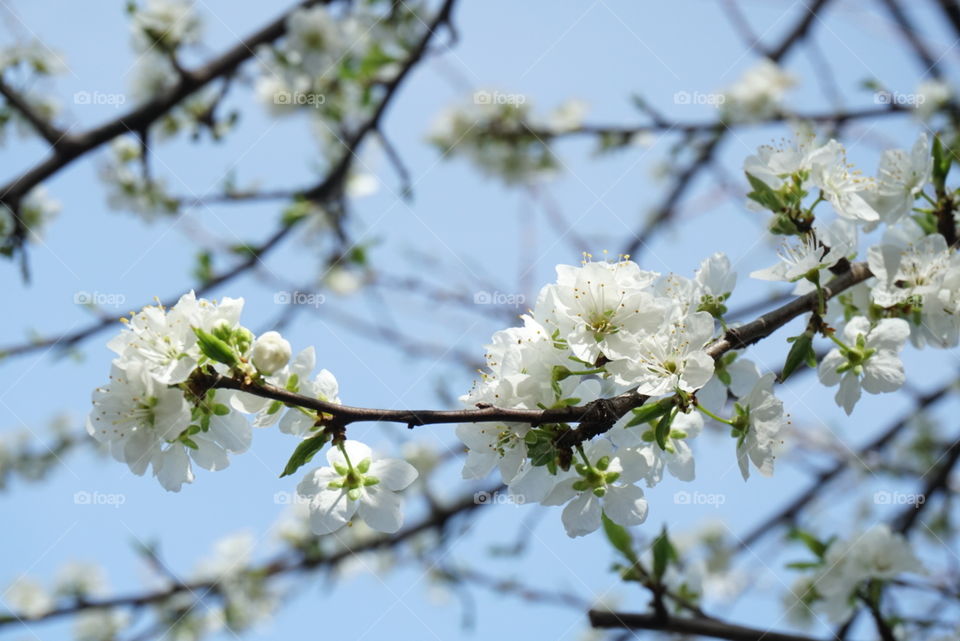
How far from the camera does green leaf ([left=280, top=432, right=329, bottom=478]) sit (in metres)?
1.22

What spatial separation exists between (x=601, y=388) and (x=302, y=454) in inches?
20.5

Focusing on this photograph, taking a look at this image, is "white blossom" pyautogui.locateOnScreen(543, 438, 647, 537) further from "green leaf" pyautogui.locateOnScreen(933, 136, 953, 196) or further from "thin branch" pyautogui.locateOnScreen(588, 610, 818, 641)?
"green leaf" pyautogui.locateOnScreen(933, 136, 953, 196)

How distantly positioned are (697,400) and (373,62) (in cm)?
263

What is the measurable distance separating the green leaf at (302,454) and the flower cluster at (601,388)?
245mm

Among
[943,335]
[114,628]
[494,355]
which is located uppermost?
[494,355]

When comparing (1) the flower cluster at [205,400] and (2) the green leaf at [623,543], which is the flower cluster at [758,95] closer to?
(2) the green leaf at [623,543]

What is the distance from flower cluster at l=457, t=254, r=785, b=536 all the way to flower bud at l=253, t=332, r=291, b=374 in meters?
0.31

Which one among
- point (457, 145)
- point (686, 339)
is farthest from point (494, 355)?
point (457, 145)

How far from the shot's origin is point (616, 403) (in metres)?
1.24

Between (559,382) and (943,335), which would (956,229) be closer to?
(943,335)

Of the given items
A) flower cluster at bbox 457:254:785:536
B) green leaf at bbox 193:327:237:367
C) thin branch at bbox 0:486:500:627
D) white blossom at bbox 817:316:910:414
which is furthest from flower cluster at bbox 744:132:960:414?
thin branch at bbox 0:486:500:627

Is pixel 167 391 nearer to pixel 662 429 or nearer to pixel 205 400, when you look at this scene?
pixel 205 400

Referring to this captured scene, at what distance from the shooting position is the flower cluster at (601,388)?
1.24 m

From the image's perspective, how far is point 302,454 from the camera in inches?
48.0
